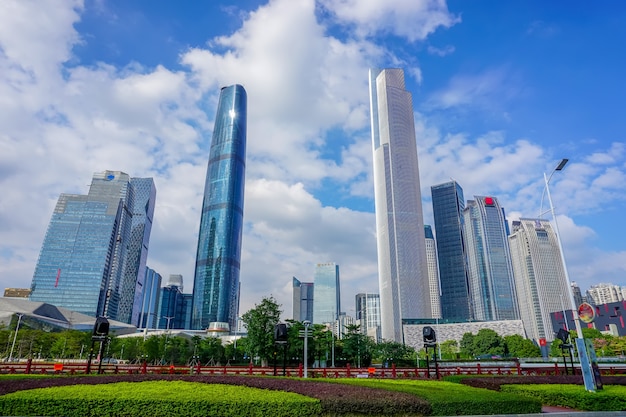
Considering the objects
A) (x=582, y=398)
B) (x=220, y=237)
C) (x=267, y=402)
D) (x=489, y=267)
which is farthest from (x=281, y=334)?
(x=489, y=267)

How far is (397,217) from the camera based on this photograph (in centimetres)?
16338

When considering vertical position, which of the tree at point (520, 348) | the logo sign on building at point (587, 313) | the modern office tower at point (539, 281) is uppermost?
the modern office tower at point (539, 281)

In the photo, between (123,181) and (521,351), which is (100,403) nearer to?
(521,351)

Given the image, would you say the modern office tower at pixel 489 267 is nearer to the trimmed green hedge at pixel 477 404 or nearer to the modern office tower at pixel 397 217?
the modern office tower at pixel 397 217

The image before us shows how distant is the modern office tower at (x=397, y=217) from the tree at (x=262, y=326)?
4406 inches

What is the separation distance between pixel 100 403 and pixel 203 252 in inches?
6614

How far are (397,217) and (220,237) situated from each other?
251 ft

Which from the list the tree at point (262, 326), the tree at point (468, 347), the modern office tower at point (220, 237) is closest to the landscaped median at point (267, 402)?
the tree at point (262, 326)

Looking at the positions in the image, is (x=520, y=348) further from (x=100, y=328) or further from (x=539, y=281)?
(x=100, y=328)

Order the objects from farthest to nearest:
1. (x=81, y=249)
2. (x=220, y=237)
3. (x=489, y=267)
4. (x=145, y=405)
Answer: (x=489, y=267), (x=220, y=237), (x=81, y=249), (x=145, y=405)

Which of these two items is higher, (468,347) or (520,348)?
(468,347)

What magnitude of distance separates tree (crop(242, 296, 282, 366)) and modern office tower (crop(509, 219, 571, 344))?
14784cm

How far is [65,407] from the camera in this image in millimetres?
10109

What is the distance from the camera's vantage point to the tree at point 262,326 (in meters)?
47.6
